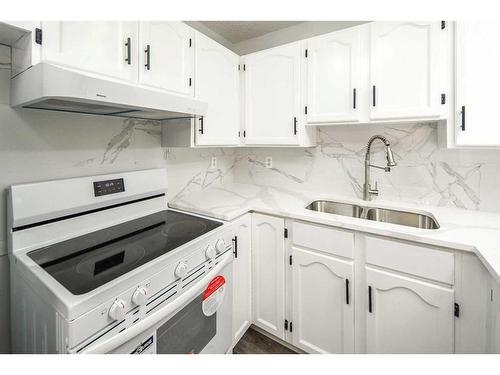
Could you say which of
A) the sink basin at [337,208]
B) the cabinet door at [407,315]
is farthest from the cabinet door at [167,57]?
the cabinet door at [407,315]

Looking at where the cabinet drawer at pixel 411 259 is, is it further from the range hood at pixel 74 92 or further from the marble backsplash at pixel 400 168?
the range hood at pixel 74 92

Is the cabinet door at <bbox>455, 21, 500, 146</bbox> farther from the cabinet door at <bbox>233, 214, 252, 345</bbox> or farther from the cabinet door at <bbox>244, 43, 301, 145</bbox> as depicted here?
the cabinet door at <bbox>233, 214, 252, 345</bbox>

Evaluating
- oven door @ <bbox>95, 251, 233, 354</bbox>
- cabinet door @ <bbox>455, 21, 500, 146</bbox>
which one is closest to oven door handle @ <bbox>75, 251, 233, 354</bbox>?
oven door @ <bbox>95, 251, 233, 354</bbox>

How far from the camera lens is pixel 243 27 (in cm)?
206

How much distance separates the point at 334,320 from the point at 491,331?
2.14 ft

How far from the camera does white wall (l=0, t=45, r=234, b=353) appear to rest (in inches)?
40.1

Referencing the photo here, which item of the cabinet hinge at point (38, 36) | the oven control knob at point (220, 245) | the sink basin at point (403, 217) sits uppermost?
the cabinet hinge at point (38, 36)

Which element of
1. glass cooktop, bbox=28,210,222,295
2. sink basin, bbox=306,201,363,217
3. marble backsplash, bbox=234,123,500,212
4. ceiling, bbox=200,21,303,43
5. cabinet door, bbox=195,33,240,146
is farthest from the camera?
ceiling, bbox=200,21,303,43

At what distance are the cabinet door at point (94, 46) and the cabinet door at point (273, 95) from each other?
923 mm

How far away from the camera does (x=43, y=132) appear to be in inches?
44.1

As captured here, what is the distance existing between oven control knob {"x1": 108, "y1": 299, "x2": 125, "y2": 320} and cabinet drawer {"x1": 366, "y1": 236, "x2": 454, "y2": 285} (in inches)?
42.9

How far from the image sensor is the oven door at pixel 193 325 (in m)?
0.84

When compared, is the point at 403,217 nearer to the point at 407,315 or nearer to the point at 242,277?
the point at 407,315

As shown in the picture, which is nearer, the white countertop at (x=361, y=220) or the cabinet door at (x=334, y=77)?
→ the white countertop at (x=361, y=220)
